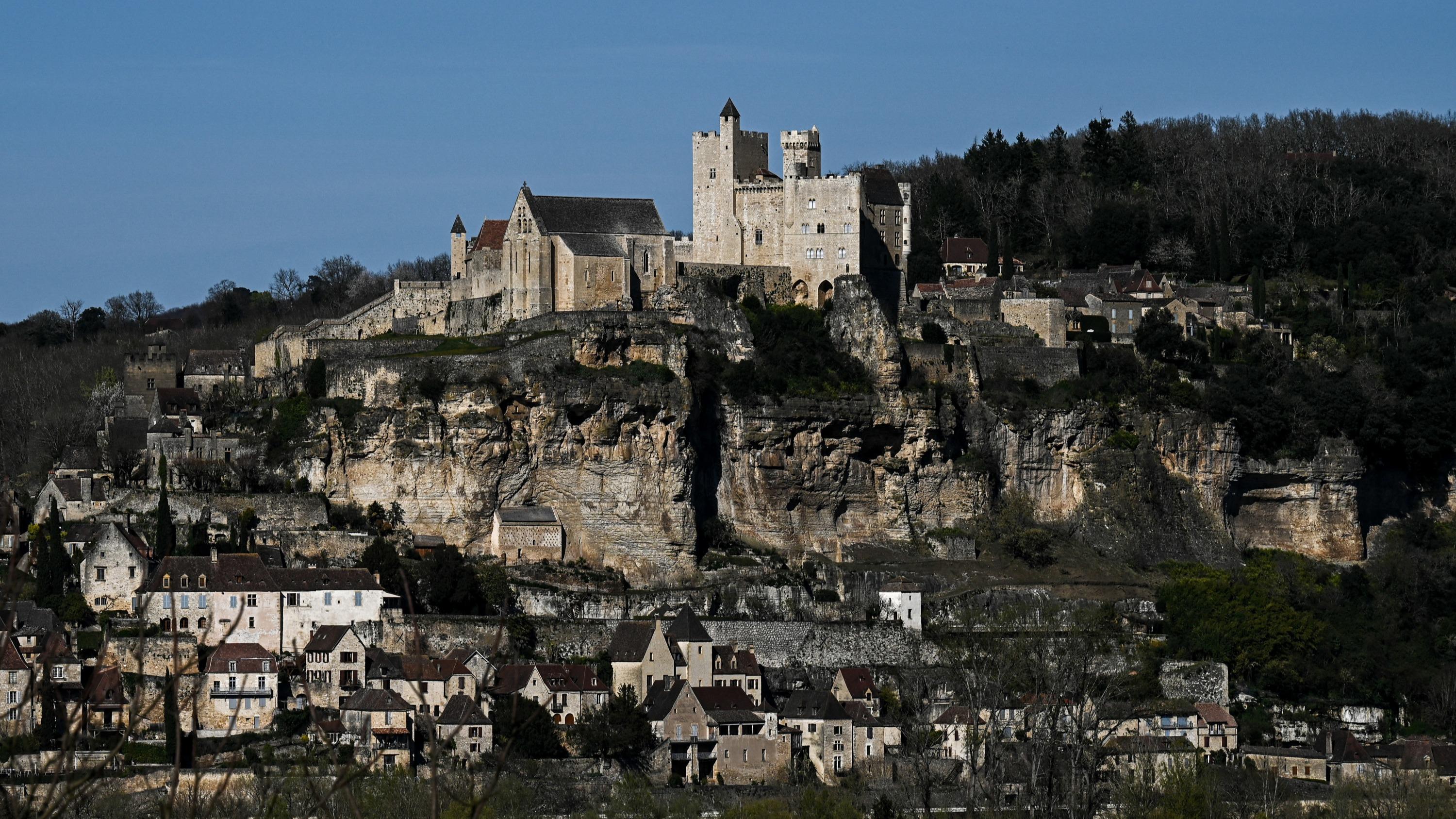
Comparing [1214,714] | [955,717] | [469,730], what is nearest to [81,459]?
[469,730]

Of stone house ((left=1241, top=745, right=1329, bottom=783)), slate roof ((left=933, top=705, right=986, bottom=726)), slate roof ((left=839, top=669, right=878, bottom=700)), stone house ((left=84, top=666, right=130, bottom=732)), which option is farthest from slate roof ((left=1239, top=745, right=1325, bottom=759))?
stone house ((left=84, top=666, right=130, bottom=732))

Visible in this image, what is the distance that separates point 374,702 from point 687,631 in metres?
8.51

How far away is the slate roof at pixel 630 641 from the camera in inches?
2031

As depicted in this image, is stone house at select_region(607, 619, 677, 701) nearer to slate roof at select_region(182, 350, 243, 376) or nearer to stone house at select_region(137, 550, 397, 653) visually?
stone house at select_region(137, 550, 397, 653)

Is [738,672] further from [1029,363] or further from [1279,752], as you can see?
[1029,363]

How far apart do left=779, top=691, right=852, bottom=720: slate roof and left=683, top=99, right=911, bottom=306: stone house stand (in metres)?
16.7

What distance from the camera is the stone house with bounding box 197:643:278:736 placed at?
157ft

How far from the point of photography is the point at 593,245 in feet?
205

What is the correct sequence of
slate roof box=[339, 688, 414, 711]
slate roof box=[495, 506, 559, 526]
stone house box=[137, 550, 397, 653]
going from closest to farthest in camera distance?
1. slate roof box=[339, 688, 414, 711]
2. stone house box=[137, 550, 397, 653]
3. slate roof box=[495, 506, 559, 526]

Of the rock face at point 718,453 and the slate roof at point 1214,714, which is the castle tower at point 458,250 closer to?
the rock face at point 718,453

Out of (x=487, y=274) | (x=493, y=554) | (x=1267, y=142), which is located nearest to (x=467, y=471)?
(x=493, y=554)

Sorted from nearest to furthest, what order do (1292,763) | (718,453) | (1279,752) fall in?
(1292,763) < (1279,752) < (718,453)

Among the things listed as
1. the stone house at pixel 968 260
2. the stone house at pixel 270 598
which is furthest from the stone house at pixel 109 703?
the stone house at pixel 968 260

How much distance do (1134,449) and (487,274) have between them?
20.3 m
